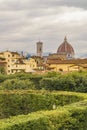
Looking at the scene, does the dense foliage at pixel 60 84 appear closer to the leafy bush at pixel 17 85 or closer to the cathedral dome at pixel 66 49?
the leafy bush at pixel 17 85

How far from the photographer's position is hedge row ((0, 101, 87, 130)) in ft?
55.4

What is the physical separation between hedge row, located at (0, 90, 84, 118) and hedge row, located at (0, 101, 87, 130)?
36.3 ft

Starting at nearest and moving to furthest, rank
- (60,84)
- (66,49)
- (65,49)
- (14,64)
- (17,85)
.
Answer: (60,84) → (17,85) → (14,64) → (65,49) → (66,49)

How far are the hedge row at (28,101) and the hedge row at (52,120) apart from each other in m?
11.1

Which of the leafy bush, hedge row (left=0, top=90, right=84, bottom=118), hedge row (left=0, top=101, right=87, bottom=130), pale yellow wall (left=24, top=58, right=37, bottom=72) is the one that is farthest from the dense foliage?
pale yellow wall (left=24, top=58, right=37, bottom=72)

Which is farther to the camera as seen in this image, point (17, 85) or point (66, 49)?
point (66, 49)

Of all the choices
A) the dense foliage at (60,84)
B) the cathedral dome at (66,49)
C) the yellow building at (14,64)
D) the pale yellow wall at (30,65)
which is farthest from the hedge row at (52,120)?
the cathedral dome at (66,49)

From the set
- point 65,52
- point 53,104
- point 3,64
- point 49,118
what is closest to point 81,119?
point 49,118

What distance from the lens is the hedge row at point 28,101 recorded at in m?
33.7

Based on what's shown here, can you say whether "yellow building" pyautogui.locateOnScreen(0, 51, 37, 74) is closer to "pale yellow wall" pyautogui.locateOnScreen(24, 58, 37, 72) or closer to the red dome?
"pale yellow wall" pyautogui.locateOnScreen(24, 58, 37, 72)

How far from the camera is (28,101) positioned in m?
34.8

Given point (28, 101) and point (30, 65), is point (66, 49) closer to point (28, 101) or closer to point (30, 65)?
point (30, 65)

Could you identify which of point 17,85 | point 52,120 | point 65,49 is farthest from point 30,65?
point 52,120

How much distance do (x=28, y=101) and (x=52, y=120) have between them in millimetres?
16117
